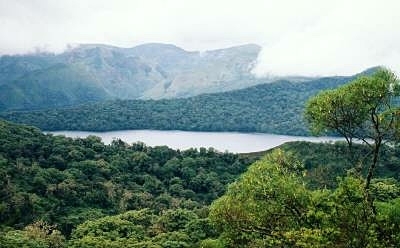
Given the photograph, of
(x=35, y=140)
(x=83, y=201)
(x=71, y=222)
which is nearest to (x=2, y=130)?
(x=35, y=140)

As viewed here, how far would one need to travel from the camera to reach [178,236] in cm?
5447

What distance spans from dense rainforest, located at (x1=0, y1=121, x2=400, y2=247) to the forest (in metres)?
0.09

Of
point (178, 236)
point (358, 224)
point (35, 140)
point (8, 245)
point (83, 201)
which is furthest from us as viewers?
point (35, 140)

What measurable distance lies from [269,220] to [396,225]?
201 inches

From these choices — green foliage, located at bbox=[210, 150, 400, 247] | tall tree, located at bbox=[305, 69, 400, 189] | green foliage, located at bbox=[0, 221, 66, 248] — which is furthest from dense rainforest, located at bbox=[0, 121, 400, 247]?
tall tree, located at bbox=[305, 69, 400, 189]

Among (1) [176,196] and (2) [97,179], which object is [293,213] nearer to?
(2) [97,179]

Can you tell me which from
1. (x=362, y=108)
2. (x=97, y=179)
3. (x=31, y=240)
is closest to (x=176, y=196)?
(x=97, y=179)

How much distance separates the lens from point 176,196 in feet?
351

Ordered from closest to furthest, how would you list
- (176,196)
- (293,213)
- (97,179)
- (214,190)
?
(293,213)
(97,179)
(176,196)
(214,190)

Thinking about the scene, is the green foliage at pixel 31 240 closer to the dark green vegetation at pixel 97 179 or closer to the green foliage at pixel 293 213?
the dark green vegetation at pixel 97 179

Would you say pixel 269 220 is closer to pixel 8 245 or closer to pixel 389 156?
pixel 8 245

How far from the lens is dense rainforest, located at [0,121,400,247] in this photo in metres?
20.5

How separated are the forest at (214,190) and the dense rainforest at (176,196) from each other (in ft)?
0.28

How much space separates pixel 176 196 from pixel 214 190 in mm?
8417
